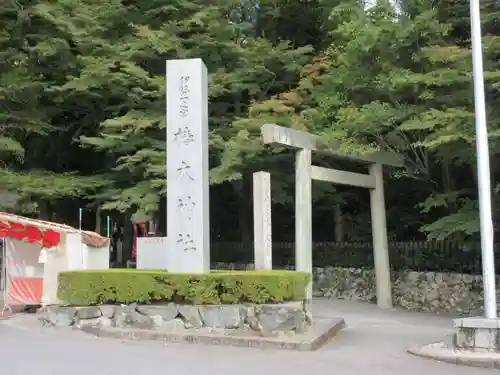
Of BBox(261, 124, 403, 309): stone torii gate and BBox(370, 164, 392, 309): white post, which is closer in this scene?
BBox(261, 124, 403, 309): stone torii gate

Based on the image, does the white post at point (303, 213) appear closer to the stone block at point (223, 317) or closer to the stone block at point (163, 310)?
the stone block at point (223, 317)

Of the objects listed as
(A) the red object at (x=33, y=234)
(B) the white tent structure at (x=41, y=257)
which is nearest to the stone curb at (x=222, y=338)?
(B) the white tent structure at (x=41, y=257)

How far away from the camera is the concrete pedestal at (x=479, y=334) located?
870cm

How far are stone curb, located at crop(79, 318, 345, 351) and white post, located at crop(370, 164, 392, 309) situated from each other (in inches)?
246

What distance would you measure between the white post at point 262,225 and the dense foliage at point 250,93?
240 cm

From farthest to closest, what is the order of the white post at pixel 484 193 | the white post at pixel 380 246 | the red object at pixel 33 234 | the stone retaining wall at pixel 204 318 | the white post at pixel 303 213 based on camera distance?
the white post at pixel 380 246 → the white post at pixel 303 213 → the red object at pixel 33 234 → the stone retaining wall at pixel 204 318 → the white post at pixel 484 193

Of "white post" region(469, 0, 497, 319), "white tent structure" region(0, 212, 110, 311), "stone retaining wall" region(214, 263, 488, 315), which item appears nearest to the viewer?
"white post" region(469, 0, 497, 319)

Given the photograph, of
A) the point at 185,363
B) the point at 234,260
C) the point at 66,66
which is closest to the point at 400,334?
the point at 185,363

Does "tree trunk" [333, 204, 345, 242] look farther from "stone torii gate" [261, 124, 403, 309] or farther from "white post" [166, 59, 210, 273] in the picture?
"white post" [166, 59, 210, 273]

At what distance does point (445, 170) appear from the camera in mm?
17438

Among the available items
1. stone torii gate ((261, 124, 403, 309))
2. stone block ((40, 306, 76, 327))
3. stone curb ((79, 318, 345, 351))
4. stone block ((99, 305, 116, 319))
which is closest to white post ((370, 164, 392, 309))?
stone torii gate ((261, 124, 403, 309))

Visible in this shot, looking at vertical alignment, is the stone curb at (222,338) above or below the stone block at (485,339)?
below

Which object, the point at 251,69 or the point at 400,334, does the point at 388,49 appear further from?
the point at 400,334

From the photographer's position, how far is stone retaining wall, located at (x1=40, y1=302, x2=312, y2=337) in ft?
33.6
